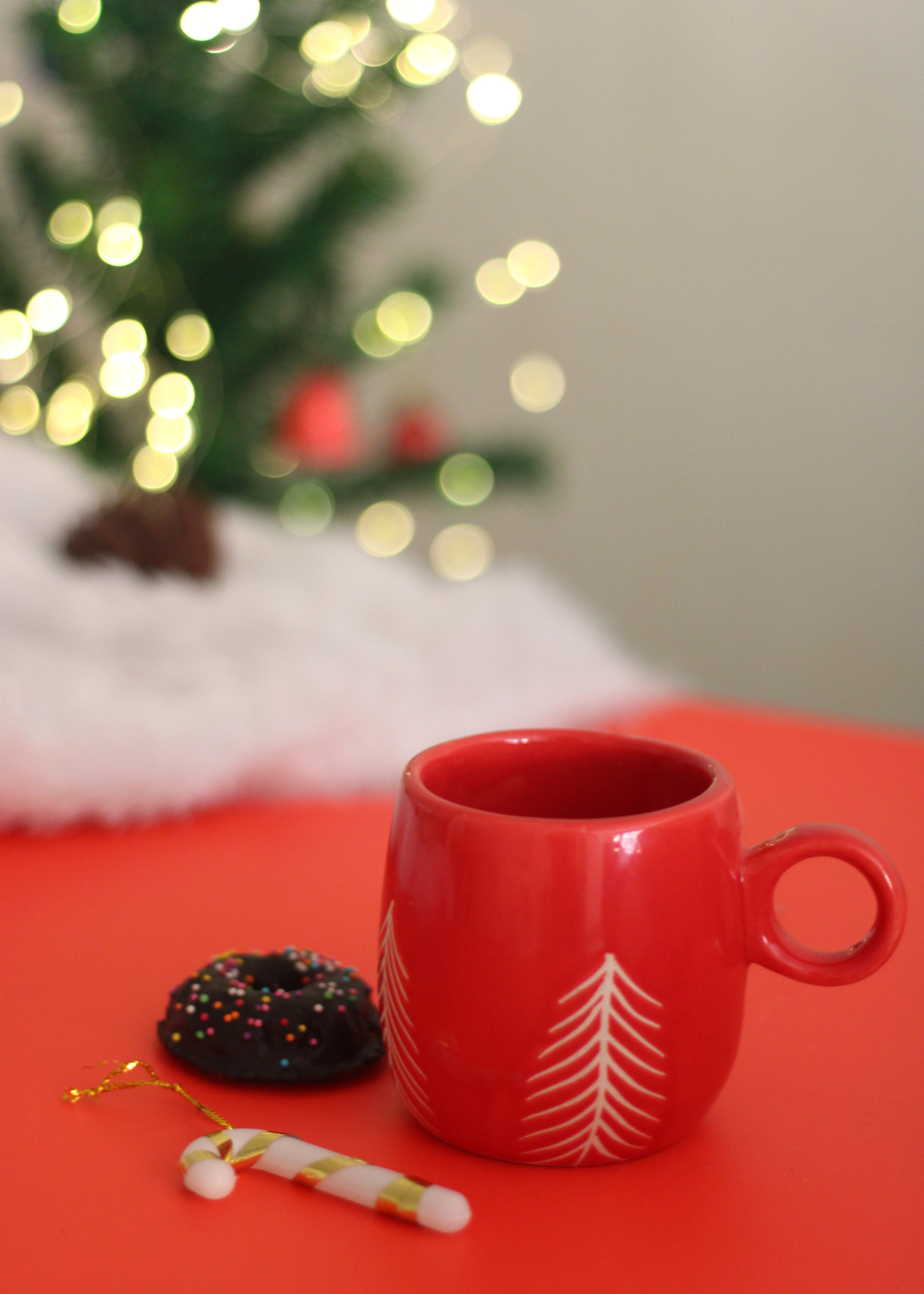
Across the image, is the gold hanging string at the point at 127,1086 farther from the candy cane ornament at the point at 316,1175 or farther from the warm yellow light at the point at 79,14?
the warm yellow light at the point at 79,14

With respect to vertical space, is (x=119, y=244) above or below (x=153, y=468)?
above

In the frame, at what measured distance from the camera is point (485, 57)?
2064 millimetres

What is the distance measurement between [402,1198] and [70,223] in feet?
4.32

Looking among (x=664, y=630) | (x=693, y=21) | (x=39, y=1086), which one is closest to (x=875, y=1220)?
(x=39, y=1086)

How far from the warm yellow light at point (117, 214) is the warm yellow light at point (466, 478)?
0.52m

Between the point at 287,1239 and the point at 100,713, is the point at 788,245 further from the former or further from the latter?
the point at 287,1239

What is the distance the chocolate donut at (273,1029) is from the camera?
31 cm

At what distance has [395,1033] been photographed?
289 mm

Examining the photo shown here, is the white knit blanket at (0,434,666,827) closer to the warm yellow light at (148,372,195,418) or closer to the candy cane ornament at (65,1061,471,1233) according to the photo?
the candy cane ornament at (65,1061,471,1233)

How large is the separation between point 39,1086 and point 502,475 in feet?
4.63

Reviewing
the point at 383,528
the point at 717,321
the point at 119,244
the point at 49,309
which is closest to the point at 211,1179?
the point at 119,244

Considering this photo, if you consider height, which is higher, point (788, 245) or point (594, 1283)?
point (788, 245)

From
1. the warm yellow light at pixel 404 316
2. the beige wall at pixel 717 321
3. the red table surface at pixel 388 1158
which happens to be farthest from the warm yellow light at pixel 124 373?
the red table surface at pixel 388 1158

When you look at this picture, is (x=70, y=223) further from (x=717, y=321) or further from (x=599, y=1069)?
(x=599, y=1069)
